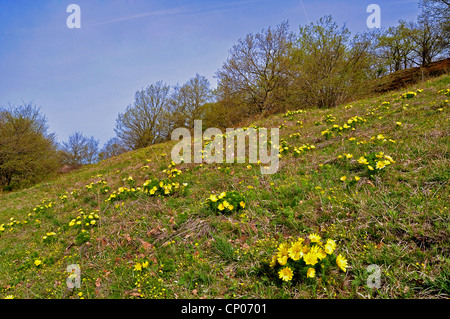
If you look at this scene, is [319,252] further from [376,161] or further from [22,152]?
[22,152]

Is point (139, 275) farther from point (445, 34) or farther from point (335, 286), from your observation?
point (445, 34)

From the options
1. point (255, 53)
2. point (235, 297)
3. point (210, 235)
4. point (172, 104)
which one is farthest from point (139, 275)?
point (172, 104)

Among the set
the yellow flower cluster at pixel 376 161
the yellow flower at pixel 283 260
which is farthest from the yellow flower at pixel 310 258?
the yellow flower cluster at pixel 376 161

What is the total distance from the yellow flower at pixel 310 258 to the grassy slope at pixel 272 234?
0.22 meters

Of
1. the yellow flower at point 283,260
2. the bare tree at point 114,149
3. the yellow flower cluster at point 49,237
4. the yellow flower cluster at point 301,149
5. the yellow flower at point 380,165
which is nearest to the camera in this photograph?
the yellow flower at point 283,260

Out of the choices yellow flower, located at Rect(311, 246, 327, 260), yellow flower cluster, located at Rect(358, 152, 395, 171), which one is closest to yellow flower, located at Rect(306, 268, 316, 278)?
yellow flower, located at Rect(311, 246, 327, 260)

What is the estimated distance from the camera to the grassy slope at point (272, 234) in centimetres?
197

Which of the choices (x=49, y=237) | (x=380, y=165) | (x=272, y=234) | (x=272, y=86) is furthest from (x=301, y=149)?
(x=272, y=86)

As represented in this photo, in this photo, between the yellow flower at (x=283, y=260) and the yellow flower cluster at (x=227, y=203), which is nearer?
the yellow flower at (x=283, y=260)

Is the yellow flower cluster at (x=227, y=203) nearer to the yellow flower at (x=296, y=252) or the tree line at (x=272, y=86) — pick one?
the yellow flower at (x=296, y=252)

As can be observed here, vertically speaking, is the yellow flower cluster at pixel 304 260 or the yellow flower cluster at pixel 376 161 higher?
the yellow flower cluster at pixel 376 161

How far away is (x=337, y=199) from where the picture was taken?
296 cm

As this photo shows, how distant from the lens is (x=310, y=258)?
187 centimetres

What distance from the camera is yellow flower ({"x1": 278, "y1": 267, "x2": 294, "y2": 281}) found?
1870mm
